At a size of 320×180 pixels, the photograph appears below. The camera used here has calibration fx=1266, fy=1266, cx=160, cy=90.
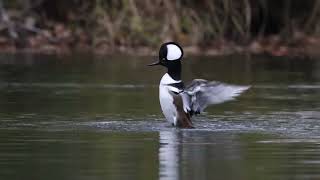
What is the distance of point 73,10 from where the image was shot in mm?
32719

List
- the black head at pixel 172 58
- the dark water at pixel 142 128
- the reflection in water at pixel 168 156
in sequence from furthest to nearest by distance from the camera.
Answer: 1. the black head at pixel 172 58
2. the dark water at pixel 142 128
3. the reflection in water at pixel 168 156

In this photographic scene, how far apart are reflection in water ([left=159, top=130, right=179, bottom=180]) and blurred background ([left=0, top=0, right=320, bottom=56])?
1596 cm

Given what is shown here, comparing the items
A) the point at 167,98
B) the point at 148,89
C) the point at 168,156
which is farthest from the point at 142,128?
the point at 148,89

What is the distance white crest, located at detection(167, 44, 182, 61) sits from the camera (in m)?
14.9

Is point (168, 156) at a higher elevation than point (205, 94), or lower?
lower

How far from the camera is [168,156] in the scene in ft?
39.8

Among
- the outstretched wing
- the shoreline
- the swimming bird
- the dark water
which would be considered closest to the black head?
the swimming bird

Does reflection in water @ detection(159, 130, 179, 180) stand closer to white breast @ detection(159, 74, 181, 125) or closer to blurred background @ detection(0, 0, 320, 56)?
white breast @ detection(159, 74, 181, 125)

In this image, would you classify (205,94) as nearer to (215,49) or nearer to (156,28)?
(215,49)

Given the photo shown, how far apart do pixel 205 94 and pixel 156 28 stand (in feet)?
53.4

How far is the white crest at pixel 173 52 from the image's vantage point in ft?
48.9

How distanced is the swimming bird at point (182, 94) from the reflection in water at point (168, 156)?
326 millimetres

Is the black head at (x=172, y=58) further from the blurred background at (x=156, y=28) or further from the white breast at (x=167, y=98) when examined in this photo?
the blurred background at (x=156, y=28)

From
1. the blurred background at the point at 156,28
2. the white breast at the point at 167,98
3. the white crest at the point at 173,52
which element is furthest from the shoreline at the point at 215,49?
the white breast at the point at 167,98
